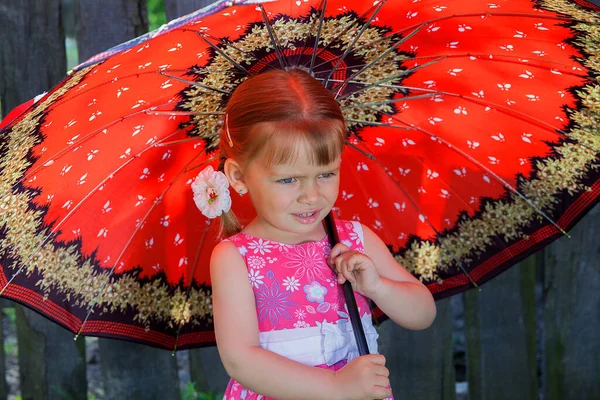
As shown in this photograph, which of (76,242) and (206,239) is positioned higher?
(76,242)

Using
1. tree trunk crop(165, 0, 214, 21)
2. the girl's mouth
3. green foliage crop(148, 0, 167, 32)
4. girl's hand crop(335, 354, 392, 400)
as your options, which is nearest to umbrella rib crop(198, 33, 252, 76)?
the girl's mouth

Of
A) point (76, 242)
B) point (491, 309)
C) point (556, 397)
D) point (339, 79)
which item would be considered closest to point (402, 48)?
point (339, 79)

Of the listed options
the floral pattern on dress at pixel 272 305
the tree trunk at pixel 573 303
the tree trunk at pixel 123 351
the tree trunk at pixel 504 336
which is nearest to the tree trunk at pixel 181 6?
the tree trunk at pixel 123 351

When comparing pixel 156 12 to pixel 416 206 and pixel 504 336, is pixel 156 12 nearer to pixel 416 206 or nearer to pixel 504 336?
pixel 504 336

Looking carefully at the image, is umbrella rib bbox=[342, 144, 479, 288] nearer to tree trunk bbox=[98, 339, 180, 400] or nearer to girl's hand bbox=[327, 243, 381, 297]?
girl's hand bbox=[327, 243, 381, 297]

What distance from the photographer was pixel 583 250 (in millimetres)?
3428

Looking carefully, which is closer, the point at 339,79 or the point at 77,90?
the point at 77,90

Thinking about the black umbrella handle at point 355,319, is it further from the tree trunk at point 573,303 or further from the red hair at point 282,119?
the tree trunk at point 573,303

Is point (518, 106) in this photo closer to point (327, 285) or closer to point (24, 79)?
point (327, 285)

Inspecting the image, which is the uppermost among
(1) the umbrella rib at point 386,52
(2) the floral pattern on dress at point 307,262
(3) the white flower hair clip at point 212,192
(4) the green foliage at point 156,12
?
(1) the umbrella rib at point 386,52

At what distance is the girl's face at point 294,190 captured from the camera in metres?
1.97

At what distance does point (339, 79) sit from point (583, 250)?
1758 millimetres

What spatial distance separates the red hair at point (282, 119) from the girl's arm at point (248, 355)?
0.32m

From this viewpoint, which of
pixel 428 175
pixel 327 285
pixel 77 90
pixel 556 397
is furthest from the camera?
pixel 556 397
